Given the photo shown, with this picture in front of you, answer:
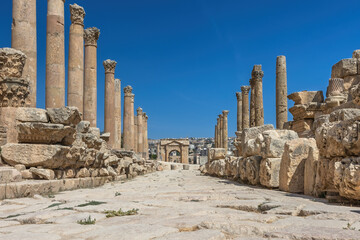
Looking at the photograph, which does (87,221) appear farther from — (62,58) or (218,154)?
(218,154)

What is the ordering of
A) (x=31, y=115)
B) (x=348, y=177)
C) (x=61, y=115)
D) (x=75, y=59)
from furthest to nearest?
1. (x=75, y=59)
2. (x=61, y=115)
3. (x=31, y=115)
4. (x=348, y=177)

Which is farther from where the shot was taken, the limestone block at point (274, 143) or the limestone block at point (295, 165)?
the limestone block at point (274, 143)

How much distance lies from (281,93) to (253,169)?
453 inches

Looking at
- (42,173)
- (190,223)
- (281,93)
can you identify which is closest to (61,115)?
(42,173)

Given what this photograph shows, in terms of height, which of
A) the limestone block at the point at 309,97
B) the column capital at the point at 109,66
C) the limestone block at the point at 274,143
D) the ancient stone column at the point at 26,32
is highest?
the column capital at the point at 109,66

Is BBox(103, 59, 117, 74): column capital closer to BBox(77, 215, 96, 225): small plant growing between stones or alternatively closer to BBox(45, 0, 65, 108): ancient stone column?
BBox(45, 0, 65, 108): ancient stone column

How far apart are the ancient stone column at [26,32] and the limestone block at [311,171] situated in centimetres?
853

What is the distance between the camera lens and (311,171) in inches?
217

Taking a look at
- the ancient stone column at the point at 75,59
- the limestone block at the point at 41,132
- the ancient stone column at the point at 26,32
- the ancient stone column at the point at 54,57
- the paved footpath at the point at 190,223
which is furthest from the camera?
the ancient stone column at the point at 75,59

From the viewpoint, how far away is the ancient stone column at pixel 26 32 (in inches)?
420

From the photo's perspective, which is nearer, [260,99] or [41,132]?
[41,132]

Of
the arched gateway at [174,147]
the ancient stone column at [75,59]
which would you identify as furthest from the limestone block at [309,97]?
the arched gateway at [174,147]

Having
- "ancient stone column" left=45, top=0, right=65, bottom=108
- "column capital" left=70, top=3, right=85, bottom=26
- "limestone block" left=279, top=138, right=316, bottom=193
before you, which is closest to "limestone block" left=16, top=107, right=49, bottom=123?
"ancient stone column" left=45, top=0, right=65, bottom=108

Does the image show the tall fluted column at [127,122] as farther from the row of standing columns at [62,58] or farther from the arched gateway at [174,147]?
the arched gateway at [174,147]
